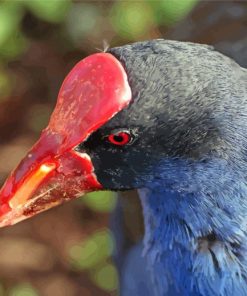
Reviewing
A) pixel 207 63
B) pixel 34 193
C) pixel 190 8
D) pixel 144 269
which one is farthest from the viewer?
pixel 190 8

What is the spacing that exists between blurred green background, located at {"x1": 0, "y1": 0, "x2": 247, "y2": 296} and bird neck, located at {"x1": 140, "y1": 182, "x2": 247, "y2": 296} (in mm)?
863

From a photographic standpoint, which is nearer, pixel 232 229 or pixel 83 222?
pixel 232 229

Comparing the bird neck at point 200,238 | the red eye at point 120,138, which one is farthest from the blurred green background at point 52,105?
the red eye at point 120,138

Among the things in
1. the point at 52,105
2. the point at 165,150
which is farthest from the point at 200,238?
the point at 52,105

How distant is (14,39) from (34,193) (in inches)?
49.4

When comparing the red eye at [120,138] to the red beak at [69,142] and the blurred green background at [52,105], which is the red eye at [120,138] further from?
the blurred green background at [52,105]

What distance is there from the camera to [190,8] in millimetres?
2258

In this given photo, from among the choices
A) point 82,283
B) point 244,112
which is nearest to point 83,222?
point 82,283

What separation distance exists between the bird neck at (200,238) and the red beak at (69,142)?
0.14 metres

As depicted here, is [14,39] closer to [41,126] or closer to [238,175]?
[41,126]

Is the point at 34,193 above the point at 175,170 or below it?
below

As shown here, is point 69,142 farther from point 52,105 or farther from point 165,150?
point 52,105

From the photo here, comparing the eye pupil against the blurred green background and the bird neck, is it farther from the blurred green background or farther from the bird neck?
Answer: the blurred green background

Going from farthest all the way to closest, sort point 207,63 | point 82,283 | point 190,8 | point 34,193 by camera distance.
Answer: point 82,283
point 190,8
point 34,193
point 207,63
